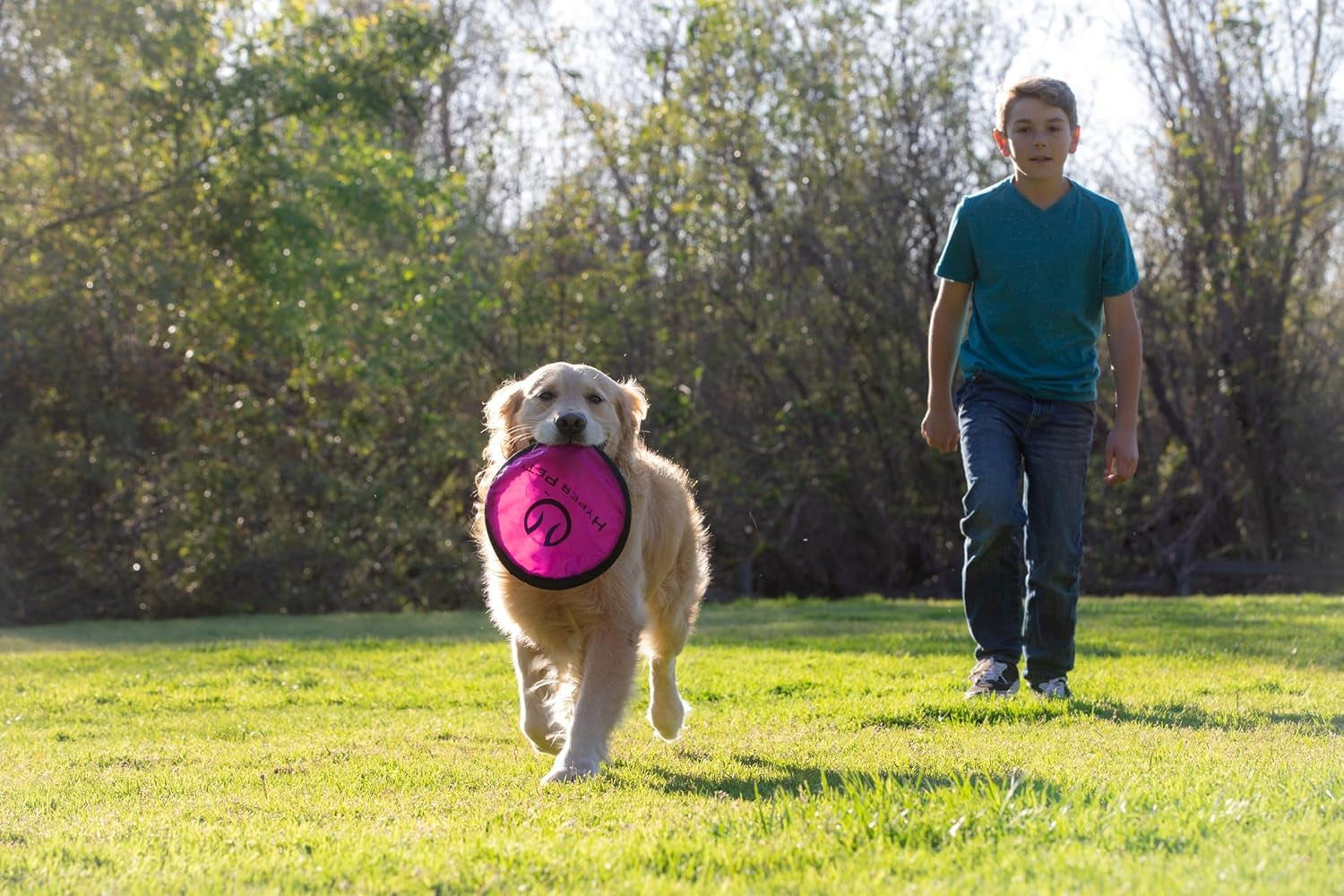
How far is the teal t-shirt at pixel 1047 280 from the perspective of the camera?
5488 mm

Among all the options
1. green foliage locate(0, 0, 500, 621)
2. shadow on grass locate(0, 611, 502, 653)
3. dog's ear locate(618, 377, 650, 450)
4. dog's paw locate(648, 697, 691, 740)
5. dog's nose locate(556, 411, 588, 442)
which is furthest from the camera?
green foliage locate(0, 0, 500, 621)

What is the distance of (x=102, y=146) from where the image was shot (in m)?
17.2

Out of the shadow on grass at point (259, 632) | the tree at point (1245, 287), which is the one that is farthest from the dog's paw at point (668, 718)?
the tree at point (1245, 287)

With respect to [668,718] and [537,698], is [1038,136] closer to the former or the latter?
[668,718]

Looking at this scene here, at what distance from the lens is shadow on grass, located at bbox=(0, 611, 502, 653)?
35.6 ft

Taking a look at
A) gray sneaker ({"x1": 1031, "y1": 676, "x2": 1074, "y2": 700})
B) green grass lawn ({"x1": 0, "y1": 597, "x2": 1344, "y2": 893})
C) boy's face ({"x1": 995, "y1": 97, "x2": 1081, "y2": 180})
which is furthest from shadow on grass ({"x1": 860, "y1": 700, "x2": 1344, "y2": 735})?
boy's face ({"x1": 995, "y1": 97, "x2": 1081, "y2": 180})

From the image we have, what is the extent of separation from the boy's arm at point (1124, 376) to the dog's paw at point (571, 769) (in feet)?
7.70

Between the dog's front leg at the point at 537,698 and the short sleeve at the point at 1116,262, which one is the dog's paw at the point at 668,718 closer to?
the dog's front leg at the point at 537,698

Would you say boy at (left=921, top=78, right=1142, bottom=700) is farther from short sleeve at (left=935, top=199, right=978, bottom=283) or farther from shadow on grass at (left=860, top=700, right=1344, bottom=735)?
shadow on grass at (left=860, top=700, right=1344, bottom=735)

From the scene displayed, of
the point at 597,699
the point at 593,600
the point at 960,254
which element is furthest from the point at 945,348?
the point at 597,699

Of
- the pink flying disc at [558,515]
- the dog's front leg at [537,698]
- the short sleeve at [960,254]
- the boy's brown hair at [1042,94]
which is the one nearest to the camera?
the pink flying disc at [558,515]

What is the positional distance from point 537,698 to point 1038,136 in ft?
8.93

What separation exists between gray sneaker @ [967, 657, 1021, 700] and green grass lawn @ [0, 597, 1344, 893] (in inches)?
3.8

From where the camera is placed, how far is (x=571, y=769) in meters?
4.28
